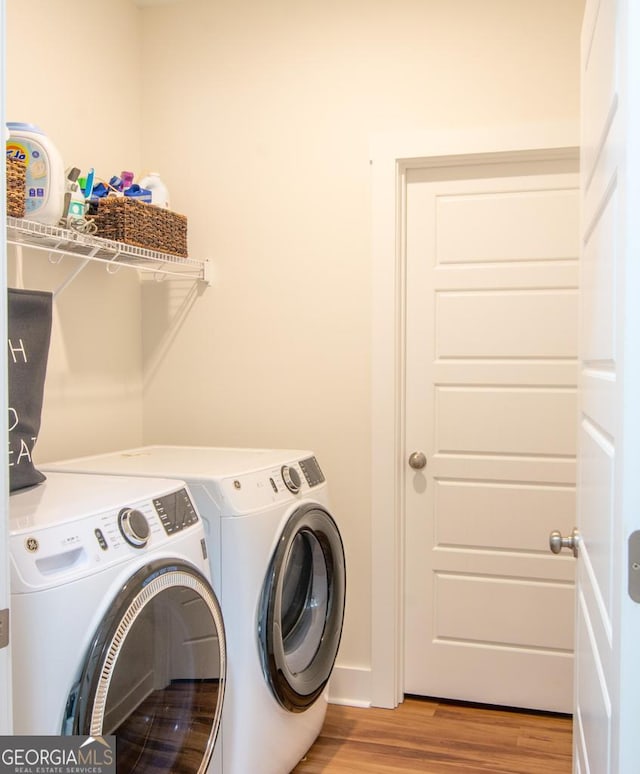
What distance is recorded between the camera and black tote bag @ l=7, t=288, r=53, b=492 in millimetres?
1862

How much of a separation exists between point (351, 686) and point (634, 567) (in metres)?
2.13

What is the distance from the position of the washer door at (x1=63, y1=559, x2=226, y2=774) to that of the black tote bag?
0.50m

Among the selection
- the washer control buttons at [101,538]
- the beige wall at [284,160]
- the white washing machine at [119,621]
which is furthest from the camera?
the beige wall at [284,160]

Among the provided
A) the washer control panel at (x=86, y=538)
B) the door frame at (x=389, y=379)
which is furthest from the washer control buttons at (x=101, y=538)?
the door frame at (x=389, y=379)

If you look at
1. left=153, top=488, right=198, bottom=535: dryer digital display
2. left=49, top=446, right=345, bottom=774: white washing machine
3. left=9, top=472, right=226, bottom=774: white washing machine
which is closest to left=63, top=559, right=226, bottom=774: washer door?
left=9, top=472, right=226, bottom=774: white washing machine

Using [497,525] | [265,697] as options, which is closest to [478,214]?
[497,525]

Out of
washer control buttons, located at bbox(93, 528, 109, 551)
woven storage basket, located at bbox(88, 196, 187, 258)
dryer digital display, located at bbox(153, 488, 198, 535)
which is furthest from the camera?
woven storage basket, located at bbox(88, 196, 187, 258)

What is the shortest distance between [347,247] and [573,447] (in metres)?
1.06

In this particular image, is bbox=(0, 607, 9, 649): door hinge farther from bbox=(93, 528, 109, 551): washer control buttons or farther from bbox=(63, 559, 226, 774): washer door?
bbox=(93, 528, 109, 551): washer control buttons

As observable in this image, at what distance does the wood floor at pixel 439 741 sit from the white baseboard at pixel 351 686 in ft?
0.13

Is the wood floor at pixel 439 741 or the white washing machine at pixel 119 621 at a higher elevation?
the white washing machine at pixel 119 621

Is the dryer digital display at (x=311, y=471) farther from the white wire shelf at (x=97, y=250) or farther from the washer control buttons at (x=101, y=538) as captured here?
the washer control buttons at (x=101, y=538)

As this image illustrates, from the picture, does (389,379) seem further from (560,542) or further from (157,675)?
(157,675)

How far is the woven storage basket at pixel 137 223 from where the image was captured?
95.2 inches
